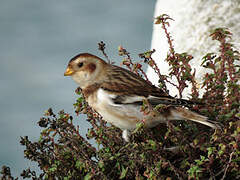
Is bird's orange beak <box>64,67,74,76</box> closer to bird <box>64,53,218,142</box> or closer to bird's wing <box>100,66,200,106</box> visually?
bird <box>64,53,218,142</box>

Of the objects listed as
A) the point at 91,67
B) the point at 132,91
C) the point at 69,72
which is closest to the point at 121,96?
the point at 132,91

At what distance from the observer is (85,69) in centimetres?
334

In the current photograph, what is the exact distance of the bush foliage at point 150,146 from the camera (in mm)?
2492

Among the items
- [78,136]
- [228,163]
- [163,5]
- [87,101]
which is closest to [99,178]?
[78,136]

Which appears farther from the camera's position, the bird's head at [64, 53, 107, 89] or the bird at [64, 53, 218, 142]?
the bird's head at [64, 53, 107, 89]

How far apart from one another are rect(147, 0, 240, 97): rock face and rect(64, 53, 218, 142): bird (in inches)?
98.1

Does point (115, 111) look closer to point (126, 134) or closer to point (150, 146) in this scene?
point (126, 134)

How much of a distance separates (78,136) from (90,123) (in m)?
0.17

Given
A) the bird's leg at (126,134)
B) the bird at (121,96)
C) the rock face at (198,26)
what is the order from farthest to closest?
the rock face at (198,26) < the bird's leg at (126,134) < the bird at (121,96)

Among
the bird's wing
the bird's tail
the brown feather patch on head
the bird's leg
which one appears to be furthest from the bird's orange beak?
the bird's tail

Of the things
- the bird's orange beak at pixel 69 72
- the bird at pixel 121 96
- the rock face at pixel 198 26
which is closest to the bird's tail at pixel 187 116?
the bird at pixel 121 96

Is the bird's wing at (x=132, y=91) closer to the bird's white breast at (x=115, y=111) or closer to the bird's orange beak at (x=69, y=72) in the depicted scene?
the bird's white breast at (x=115, y=111)

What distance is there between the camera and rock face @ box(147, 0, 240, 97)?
5.94 m

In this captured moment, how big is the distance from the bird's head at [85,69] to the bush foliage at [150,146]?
0.56 ft
